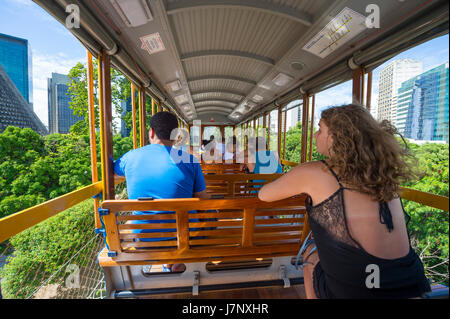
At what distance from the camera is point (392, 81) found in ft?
8.20

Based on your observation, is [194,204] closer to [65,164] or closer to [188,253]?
[188,253]

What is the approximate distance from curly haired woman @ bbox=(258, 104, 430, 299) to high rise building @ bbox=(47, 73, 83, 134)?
2658 mm

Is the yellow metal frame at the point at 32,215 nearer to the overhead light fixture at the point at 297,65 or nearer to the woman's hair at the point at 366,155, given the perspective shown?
the woman's hair at the point at 366,155

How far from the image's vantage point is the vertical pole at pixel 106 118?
8.05 ft

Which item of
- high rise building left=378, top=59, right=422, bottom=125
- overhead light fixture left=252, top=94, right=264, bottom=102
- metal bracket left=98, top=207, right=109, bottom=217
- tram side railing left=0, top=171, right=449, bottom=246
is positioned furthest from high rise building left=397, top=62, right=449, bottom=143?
overhead light fixture left=252, top=94, right=264, bottom=102

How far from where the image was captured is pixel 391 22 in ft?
7.16

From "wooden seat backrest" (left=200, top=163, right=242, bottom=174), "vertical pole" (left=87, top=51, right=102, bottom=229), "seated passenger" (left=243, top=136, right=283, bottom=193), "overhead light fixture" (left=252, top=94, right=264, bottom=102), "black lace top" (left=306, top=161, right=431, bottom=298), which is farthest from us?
"overhead light fixture" (left=252, top=94, right=264, bottom=102)

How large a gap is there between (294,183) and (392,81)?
2319 mm

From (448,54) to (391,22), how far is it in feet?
6.60

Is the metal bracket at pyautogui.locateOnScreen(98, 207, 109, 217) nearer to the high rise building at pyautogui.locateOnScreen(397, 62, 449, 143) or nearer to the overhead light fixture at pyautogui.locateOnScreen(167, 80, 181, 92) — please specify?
the high rise building at pyautogui.locateOnScreen(397, 62, 449, 143)

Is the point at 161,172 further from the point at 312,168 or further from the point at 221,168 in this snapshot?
the point at 221,168

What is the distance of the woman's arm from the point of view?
3.48 ft

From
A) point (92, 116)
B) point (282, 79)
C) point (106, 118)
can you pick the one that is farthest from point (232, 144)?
point (92, 116)

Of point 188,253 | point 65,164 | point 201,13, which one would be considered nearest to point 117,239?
point 188,253
